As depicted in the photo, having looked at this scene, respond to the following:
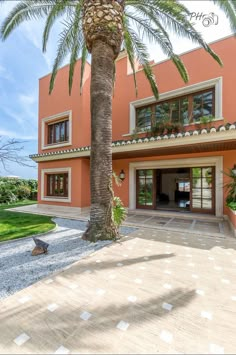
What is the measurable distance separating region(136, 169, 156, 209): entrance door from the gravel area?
5797 millimetres

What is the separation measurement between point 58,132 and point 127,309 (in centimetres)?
1402

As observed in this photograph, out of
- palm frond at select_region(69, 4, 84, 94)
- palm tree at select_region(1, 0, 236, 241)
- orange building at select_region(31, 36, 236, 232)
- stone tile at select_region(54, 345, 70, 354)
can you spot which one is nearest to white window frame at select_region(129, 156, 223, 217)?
orange building at select_region(31, 36, 236, 232)

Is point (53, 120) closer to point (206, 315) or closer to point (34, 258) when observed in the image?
point (34, 258)

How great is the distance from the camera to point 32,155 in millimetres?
14391

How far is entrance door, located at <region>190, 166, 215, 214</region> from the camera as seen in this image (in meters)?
9.75

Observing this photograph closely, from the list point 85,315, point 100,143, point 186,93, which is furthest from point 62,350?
point 186,93

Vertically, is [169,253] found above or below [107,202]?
below

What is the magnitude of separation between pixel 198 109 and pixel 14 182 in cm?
1948

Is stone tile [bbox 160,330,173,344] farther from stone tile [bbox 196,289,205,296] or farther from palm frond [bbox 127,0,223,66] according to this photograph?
palm frond [bbox 127,0,223,66]

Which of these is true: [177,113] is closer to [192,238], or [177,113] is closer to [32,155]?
[192,238]

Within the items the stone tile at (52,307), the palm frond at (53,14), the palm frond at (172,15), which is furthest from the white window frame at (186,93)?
the stone tile at (52,307)

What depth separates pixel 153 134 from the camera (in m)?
10.5

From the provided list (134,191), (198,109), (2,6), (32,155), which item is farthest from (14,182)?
(198,109)

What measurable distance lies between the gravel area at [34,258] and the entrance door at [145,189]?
5797 millimetres
